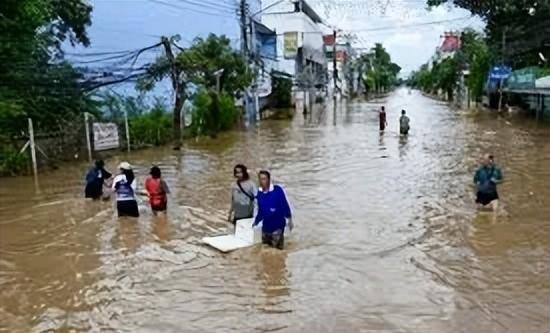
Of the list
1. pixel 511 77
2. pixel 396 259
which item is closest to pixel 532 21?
pixel 511 77

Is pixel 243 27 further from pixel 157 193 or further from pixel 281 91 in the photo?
pixel 157 193

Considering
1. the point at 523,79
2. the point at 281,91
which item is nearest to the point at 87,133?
the point at 523,79

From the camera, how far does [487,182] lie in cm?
1449

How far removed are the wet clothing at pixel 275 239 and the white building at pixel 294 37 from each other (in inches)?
2105

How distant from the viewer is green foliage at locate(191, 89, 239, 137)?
3422 cm

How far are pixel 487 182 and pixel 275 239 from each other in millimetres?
5384

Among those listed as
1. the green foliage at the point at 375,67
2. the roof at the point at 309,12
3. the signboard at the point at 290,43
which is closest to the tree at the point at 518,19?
the signboard at the point at 290,43

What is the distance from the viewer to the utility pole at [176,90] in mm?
27828

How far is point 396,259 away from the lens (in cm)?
1110

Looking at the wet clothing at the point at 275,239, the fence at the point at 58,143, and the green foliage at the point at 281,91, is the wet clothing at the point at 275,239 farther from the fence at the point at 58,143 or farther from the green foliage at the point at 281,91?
the green foliage at the point at 281,91

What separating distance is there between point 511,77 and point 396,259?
4057cm

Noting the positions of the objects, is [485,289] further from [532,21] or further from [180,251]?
[532,21]

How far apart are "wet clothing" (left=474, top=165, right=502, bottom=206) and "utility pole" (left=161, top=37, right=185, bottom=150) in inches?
635

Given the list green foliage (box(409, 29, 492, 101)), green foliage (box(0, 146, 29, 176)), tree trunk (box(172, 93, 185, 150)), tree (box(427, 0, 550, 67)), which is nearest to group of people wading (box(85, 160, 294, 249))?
green foliage (box(0, 146, 29, 176))
